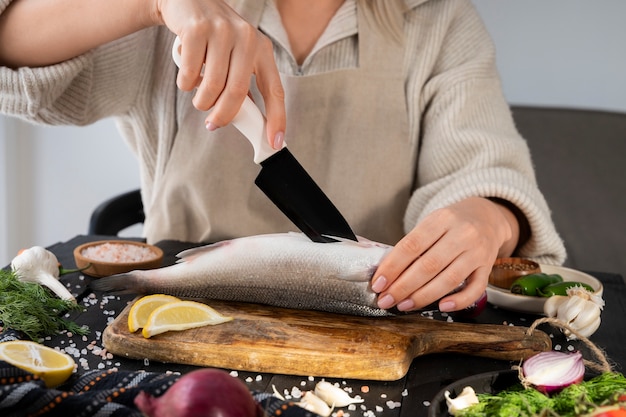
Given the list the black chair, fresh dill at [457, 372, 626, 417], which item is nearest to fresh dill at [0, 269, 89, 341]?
fresh dill at [457, 372, 626, 417]

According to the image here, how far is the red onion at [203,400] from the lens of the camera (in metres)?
0.78

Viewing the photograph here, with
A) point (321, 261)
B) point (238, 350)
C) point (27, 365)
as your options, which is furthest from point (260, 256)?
point (27, 365)

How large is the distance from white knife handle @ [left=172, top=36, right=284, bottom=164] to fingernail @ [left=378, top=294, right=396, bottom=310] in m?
0.30

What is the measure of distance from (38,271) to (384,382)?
640 millimetres

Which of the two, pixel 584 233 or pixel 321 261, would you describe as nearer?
pixel 321 261

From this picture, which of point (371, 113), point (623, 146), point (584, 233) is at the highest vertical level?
point (371, 113)

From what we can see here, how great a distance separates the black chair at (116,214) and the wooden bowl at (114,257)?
0.66m

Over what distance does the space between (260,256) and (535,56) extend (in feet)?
5.96

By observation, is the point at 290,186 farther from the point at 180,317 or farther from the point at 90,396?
the point at 90,396

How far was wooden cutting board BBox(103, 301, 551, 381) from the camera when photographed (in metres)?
1.09

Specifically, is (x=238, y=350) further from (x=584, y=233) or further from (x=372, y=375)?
(x=584, y=233)

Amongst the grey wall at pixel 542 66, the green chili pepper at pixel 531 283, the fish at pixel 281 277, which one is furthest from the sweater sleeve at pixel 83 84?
the grey wall at pixel 542 66

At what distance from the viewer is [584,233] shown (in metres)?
2.56

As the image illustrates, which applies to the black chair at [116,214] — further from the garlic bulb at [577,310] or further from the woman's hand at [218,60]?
the garlic bulb at [577,310]
